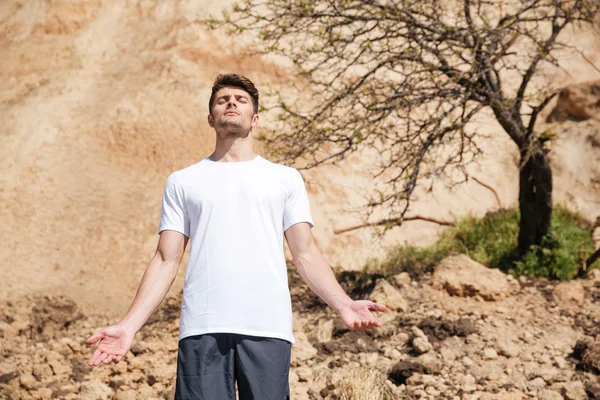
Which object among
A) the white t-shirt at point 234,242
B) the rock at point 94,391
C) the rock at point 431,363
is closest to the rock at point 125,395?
the rock at point 94,391

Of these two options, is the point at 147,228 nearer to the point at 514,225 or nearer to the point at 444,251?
the point at 444,251

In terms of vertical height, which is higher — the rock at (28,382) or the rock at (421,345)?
the rock at (421,345)

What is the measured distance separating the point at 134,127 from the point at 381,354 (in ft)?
15.0

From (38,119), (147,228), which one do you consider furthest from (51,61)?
(147,228)

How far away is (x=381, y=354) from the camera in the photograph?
566 cm

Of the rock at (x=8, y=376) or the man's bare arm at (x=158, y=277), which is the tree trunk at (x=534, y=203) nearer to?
the rock at (x=8, y=376)

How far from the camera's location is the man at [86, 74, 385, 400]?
2.54m

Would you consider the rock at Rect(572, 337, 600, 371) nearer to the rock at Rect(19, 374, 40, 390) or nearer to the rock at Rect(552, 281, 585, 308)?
the rock at Rect(552, 281, 585, 308)

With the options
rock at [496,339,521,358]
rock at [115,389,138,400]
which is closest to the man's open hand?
rock at [115,389,138,400]

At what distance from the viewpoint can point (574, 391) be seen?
16.3 feet

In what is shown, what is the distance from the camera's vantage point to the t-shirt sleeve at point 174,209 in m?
2.73

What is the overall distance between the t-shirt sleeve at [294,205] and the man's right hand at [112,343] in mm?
Answer: 713

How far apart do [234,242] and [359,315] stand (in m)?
0.51

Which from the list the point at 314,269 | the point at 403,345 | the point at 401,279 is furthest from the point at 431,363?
the point at 314,269
